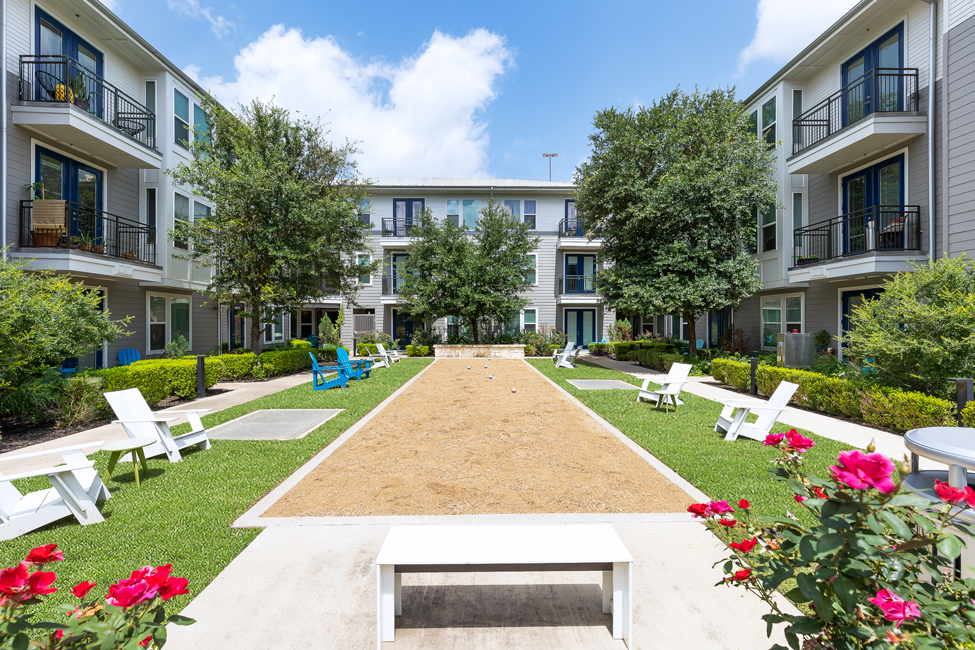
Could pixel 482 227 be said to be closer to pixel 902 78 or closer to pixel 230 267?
pixel 230 267

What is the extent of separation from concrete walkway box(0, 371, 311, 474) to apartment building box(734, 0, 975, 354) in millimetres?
16633

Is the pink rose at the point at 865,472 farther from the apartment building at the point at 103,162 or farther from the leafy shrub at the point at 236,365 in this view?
the leafy shrub at the point at 236,365

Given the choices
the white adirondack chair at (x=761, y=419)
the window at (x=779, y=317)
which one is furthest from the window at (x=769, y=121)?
the white adirondack chair at (x=761, y=419)

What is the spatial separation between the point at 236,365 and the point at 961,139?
790 inches

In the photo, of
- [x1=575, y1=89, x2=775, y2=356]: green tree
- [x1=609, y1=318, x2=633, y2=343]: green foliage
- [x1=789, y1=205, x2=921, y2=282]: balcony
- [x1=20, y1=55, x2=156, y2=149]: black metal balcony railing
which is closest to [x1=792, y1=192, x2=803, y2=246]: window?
[x1=789, y1=205, x2=921, y2=282]: balcony

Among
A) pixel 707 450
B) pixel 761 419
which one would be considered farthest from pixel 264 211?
pixel 761 419

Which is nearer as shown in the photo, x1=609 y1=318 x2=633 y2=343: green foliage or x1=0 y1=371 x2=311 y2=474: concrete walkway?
x1=0 y1=371 x2=311 y2=474: concrete walkway

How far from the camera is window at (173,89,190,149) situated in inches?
645

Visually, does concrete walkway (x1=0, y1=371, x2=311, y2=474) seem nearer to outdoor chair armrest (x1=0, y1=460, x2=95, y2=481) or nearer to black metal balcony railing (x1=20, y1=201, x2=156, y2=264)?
outdoor chair armrest (x1=0, y1=460, x2=95, y2=481)

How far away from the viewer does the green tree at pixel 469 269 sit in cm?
2359

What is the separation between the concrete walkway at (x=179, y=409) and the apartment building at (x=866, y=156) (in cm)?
1663

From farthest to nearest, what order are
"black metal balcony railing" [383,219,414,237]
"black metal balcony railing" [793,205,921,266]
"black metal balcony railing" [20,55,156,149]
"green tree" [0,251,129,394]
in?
"black metal balcony railing" [383,219,414,237] → "black metal balcony railing" [793,205,921,266] → "black metal balcony railing" [20,55,156,149] → "green tree" [0,251,129,394]

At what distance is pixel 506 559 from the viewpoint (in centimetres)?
267

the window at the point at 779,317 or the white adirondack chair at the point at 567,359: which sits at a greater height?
the window at the point at 779,317
